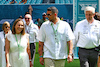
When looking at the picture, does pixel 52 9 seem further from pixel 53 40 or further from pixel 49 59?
pixel 49 59

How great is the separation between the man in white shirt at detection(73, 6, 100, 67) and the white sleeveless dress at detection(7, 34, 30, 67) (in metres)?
1.17

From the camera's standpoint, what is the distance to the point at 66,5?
19.3m

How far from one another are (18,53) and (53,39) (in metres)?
0.77

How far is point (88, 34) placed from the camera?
5.57 metres

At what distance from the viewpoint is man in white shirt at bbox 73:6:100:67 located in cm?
554

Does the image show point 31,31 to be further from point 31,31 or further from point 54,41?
point 54,41

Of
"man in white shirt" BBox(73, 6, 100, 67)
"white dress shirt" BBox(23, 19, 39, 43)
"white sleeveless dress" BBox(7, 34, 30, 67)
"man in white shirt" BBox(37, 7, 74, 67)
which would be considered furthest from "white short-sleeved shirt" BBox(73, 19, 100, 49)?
"white dress shirt" BBox(23, 19, 39, 43)

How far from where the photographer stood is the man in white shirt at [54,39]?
5.17 meters

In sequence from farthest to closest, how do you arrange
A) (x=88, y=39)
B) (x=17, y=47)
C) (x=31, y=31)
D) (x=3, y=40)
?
(x=31, y=31) < (x=3, y=40) < (x=88, y=39) < (x=17, y=47)

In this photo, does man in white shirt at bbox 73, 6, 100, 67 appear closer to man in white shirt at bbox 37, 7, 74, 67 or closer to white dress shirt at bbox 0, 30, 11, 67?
man in white shirt at bbox 37, 7, 74, 67

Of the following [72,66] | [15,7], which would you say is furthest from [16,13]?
[72,66]

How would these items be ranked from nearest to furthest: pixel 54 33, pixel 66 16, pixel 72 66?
pixel 54 33 → pixel 72 66 → pixel 66 16

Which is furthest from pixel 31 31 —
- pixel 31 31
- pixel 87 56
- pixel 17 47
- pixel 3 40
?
pixel 87 56

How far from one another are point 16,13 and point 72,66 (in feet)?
37.0
